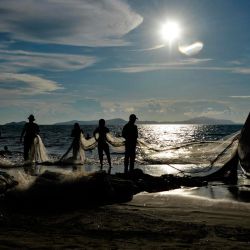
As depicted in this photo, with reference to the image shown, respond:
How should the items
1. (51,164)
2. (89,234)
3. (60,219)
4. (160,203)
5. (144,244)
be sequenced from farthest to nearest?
(51,164), (160,203), (60,219), (89,234), (144,244)

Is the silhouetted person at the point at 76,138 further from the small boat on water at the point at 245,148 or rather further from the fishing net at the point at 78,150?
the small boat on water at the point at 245,148

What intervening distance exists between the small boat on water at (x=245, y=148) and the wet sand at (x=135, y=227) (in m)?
3.12

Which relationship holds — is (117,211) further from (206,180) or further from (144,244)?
→ (206,180)

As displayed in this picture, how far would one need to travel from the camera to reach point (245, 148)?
41.3 ft

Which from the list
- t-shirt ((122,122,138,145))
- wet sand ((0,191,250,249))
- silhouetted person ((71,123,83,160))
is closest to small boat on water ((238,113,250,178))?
wet sand ((0,191,250,249))

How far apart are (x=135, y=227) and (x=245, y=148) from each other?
652cm

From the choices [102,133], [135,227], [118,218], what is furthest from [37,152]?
[135,227]

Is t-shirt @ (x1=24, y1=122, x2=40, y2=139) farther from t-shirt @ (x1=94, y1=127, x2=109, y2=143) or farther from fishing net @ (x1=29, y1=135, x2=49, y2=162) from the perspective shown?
t-shirt @ (x1=94, y1=127, x2=109, y2=143)

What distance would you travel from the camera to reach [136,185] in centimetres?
1145

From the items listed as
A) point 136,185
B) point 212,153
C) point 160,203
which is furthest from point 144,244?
point 212,153

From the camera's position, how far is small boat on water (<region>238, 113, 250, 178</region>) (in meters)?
12.5

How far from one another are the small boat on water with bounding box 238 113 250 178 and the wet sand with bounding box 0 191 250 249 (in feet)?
10.3

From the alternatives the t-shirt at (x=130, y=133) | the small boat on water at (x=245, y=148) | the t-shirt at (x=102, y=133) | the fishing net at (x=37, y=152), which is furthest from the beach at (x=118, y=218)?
the fishing net at (x=37, y=152)

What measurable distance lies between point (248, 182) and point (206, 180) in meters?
1.32
